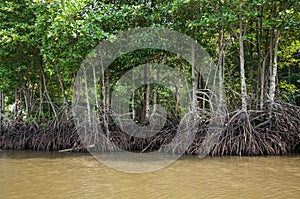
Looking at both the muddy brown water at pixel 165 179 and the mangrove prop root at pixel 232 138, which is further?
the mangrove prop root at pixel 232 138

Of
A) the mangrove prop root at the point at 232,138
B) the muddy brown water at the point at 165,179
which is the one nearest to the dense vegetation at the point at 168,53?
the mangrove prop root at the point at 232,138

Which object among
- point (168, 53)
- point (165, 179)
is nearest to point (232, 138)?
point (165, 179)

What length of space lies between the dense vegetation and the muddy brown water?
74cm

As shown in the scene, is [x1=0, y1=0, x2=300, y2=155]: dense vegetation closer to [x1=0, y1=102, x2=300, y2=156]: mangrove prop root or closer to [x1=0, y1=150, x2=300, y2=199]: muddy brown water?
[x1=0, y1=102, x2=300, y2=156]: mangrove prop root

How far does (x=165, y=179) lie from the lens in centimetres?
456

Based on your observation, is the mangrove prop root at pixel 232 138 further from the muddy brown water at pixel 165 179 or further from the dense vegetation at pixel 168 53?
the muddy brown water at pixel 165 179

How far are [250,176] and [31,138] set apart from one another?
5.96 metres

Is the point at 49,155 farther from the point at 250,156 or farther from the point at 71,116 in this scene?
the point at 250,156

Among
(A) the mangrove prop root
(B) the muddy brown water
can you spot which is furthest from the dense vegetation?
(B) the muddy brown water

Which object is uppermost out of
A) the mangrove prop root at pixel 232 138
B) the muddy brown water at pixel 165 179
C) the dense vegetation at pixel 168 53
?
the dense vegetation at pixel 168 53

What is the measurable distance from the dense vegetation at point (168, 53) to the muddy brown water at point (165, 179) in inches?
29.3

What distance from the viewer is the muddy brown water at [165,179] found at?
3.82 meters

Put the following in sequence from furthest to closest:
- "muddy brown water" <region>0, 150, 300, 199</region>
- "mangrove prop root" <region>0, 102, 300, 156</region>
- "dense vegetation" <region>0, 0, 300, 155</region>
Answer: "dense vegetation" <region>0, 0, 300, 155</region> → "mangrove prop root" <region>0, 102, 300, 156</region> → "muddy brown water" <region>0, 150, 300, 199</region>

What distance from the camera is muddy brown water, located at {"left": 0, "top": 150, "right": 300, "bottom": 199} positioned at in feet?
12.5
